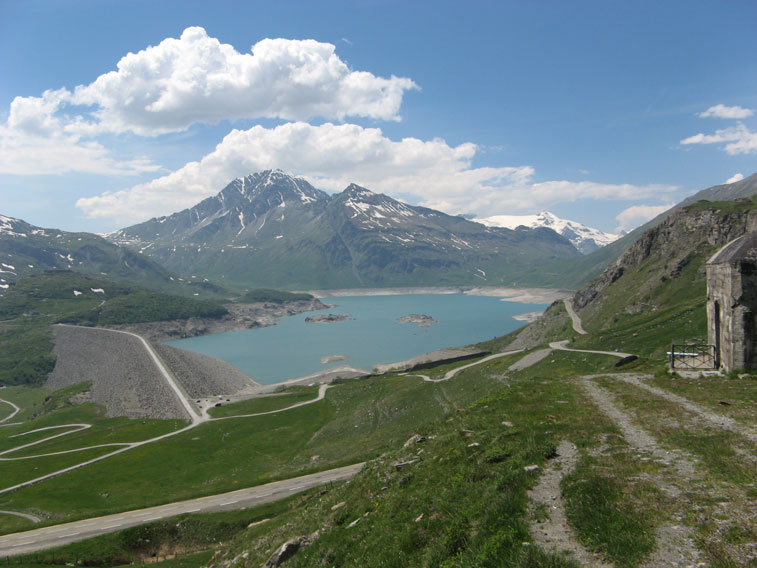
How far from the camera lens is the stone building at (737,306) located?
2300cm

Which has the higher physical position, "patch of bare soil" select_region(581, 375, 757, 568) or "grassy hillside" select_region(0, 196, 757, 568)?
"patch of bare soil" select_region(581, 375, 757, 568)

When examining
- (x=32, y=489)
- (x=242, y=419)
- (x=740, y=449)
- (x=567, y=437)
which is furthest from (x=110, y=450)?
(x=740, y=449)

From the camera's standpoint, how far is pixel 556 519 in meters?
10.1

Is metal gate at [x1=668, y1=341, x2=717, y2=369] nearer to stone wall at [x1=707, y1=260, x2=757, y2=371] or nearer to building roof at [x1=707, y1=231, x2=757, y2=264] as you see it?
stone wall at [x1=707, y1=260, x2=757, y2=371]

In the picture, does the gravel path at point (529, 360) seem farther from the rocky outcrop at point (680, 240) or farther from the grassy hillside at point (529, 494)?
the rocky outcrop at point (680, 240)

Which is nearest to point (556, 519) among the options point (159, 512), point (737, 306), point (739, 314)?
point (739, 314)

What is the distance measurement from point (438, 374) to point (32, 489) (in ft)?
181

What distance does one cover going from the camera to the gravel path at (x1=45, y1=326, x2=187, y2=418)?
97.5m

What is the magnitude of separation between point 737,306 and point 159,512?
40.6 metres

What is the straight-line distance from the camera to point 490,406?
23484mm

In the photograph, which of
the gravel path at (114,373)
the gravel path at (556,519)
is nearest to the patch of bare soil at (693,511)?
the gravel path at (556,519)

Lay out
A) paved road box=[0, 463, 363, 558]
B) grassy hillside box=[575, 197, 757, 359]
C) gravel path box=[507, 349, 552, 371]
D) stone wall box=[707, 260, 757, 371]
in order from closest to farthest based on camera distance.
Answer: stone wall box=[707, 260, 757, 371] < paved road box=[0, 463, 363, 558] < gravel path box=[507, 349, 552, 371] < grassy hillside box=[575, 197, 757, 359]

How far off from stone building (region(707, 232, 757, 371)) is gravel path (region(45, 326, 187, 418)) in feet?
289

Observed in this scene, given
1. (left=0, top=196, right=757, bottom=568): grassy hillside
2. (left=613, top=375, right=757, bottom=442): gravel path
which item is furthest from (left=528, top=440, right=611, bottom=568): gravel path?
(left=613, top=375, right=757, bottom=442): gravel path
